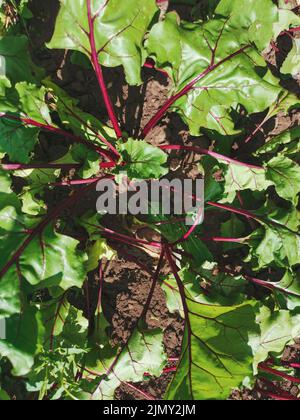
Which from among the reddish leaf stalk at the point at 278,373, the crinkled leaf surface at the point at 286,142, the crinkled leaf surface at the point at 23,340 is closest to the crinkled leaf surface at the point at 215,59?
the crinkled leaf surface at the point at 286,142

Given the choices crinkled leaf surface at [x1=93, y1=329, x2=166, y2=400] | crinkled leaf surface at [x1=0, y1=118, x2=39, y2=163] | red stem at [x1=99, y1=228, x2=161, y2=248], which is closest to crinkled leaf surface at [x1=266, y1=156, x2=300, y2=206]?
red stem at [x1=99, y1=228, x2=161, y2=248]

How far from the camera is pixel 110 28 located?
83.5 inches

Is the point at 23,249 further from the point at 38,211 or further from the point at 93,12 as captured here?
the point at 93,12

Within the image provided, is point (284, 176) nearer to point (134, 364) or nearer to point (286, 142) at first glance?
point (286, 142)

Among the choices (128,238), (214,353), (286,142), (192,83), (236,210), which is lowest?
(214,353)

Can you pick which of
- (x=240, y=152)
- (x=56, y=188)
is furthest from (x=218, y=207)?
(x=56, y=188)

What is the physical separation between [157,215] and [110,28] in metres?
0.93

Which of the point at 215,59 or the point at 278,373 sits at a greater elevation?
the point at 215,59

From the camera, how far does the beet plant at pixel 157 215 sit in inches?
80.0

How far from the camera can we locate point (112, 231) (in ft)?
8.14

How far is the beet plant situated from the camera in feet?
6.67

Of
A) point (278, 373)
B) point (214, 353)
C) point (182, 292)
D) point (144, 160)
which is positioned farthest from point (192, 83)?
point (278, 373)

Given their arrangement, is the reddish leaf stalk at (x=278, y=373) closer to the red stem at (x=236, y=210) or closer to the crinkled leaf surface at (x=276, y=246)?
the crinkled leaf surface at (x=276, y=246)
